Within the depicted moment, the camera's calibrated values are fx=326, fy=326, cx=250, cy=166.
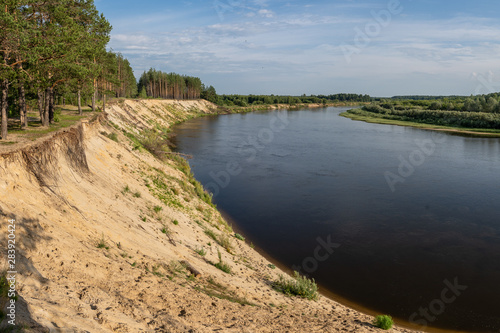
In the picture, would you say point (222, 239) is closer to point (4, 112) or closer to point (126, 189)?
point (126, 189)

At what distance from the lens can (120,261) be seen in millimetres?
10062

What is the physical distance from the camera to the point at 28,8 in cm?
1764

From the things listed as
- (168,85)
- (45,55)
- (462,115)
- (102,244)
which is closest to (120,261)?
(102,244)

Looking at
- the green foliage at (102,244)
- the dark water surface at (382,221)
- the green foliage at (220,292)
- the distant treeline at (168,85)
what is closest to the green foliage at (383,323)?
the dark water surface at (382,221)

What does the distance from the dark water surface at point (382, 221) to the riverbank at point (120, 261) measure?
102 inches

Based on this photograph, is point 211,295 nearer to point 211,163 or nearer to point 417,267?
point 417,267

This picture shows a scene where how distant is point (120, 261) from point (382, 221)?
1725 cm

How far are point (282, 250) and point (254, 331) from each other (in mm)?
9543

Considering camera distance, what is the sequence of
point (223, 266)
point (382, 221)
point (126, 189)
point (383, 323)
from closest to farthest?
point (383, 323) < point (223, 266) < point (126, 189) < point (382, 221)

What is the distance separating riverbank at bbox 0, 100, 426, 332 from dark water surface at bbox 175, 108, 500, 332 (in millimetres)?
2586

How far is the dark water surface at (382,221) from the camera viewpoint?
→ 47.0 ft

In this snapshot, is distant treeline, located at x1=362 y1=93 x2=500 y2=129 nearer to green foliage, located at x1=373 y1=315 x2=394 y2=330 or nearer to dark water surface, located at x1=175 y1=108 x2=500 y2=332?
dark water surface, located at x1=175 y1=108 x2=500 y2=332

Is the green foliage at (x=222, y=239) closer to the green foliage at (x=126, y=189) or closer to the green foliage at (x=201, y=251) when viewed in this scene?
the green foliage at (x=201, y=251)

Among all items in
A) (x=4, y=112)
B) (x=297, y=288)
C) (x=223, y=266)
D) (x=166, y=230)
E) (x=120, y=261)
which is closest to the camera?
(x=120, y=261)
